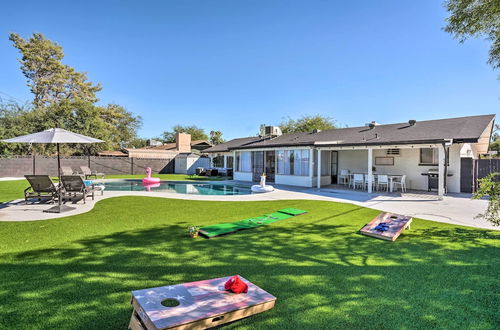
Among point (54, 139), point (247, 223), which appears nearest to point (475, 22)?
point (247, 223)

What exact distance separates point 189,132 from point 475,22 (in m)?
60.1

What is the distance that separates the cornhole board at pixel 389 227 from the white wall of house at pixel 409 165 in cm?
1006

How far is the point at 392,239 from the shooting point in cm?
578

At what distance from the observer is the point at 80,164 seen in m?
25.9

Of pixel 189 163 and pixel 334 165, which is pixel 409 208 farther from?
pixel 189 163

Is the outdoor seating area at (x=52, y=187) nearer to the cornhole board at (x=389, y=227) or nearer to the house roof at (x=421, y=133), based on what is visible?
the cornhole board at (x=389, y=227)

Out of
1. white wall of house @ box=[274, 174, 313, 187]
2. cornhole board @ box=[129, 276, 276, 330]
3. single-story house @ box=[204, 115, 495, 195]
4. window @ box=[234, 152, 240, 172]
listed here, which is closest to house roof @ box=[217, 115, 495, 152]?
single-story house @ box=[204, 115, 495, 195]

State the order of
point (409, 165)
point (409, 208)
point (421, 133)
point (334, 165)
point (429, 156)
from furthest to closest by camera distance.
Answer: point (334, 165) → point (409, 165) → point (429, 156) → point (421, 133) → point (409, 208)

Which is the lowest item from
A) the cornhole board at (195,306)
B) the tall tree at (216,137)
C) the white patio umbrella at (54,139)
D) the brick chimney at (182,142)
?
the cornhole board at (195,306)

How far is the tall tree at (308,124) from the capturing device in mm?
45000

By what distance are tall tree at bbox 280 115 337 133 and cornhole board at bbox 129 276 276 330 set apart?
141ft

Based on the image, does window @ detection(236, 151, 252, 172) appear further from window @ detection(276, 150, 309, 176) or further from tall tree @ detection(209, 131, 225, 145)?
tall tree @ detection(209, 131, 225, 145)

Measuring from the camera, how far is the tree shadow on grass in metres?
2.82

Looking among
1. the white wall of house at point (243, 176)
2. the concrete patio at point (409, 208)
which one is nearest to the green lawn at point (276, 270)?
the concrete patio at point (409, 208)
